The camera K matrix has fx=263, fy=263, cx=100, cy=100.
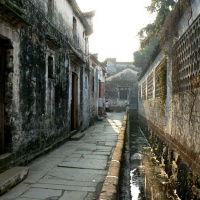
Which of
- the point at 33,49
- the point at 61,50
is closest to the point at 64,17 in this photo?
the point at 61,50

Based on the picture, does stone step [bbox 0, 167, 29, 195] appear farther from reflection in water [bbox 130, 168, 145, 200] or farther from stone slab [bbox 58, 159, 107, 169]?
reflection in water [bbox 130, 168, 145, 200]

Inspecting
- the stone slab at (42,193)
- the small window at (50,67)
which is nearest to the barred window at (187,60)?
the stone slab at (42,193)

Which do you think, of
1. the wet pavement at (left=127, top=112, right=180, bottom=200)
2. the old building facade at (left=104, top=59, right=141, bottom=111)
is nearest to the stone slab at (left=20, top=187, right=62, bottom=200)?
the wet pavement at (left=127, top=112, right=180, bottom=200)

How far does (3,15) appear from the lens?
459cm

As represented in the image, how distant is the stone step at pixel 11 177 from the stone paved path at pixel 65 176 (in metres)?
0.07

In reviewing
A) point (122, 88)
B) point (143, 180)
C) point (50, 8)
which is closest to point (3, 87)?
point (50, 8)

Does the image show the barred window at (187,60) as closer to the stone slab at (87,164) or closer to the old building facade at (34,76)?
the stone slab at (87,164)

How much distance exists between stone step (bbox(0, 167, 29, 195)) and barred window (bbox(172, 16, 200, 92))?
355cm

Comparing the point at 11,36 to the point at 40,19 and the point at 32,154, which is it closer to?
the point at 40,19

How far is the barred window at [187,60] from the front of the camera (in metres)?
5.08

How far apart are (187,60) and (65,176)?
3.63 metres

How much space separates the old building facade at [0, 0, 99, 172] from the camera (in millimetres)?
5031

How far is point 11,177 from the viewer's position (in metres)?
4.17

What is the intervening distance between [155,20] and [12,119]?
13805 millimetres
